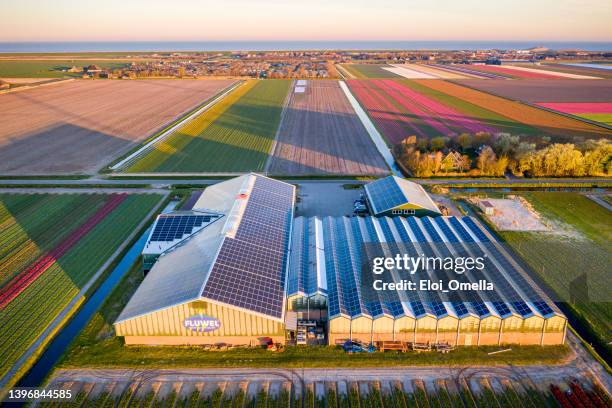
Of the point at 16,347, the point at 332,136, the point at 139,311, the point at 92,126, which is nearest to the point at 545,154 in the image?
the point at 332,136

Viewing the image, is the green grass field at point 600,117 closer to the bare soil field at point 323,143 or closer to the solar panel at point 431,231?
the bare soil field at point 323,143

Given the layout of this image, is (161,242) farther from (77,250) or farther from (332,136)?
(332,136)

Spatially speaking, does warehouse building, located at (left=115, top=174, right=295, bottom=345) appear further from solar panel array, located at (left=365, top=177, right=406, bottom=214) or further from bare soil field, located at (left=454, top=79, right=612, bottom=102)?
bare soil field, located at (left=454, top=79, right=612, bottom=102)

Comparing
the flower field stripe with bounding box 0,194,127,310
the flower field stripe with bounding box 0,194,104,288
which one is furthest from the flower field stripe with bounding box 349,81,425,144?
the flower field stripe with bounding box 0,194,104,288

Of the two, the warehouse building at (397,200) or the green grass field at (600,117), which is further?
the green grass field at (600,117)

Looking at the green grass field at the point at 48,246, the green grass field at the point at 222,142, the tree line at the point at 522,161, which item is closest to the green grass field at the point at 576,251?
the tree line at the point at 522,161

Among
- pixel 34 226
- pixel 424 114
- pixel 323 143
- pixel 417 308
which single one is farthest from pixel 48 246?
pixel 424 114

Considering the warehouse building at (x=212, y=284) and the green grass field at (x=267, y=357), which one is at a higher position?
the warehouse building at (x=212, y=284)
